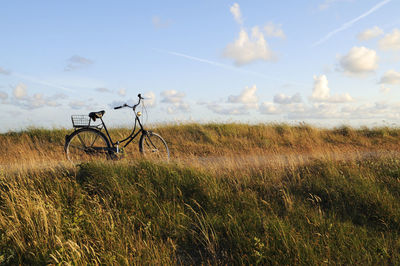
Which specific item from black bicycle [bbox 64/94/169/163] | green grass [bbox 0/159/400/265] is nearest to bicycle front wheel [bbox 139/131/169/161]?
black bicycle [bbox 64/94/169/163]

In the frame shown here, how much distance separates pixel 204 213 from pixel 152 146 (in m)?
4.09

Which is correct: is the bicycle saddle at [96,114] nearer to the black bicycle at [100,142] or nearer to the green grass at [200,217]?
the black bicycle at [100,142]

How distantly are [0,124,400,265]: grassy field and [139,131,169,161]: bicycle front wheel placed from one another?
1537 mm

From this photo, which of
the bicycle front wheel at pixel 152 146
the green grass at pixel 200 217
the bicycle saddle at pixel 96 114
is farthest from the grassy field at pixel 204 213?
the bicycle saddle at pixel 96 114

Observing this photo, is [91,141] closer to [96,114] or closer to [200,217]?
[96,114]

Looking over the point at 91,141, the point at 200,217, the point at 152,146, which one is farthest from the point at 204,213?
the point at 91,141

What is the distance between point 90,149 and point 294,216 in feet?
19.3

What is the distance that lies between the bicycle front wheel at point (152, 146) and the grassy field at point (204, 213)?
154 centimetres

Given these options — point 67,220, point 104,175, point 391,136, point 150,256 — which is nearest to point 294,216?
point 150,256

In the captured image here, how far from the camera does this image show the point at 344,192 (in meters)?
5.84

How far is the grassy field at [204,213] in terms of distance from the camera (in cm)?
371

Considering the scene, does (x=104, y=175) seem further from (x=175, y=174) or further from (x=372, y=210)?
(x=372, y=210)

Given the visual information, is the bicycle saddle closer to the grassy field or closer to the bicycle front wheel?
the bicycle front wheel

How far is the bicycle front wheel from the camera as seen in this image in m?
8.51
